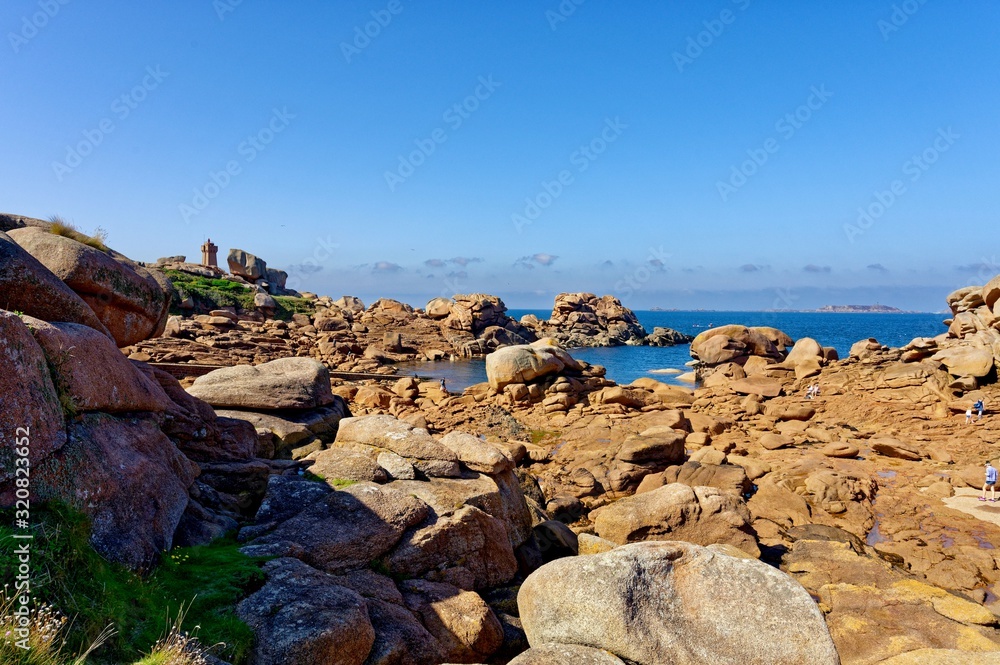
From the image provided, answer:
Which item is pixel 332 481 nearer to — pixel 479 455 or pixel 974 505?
pixel 479 455

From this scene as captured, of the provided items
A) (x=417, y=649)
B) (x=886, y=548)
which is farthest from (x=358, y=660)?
(x=886, y=548)

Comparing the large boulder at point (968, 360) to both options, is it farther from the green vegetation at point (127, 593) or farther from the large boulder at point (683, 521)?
the green vegetation at point (127, 593)

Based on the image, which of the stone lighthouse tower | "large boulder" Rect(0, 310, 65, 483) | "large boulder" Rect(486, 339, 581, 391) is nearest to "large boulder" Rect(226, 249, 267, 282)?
the stone lighthouse tower

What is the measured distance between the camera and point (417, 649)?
7.74m

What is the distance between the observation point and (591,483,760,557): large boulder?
13.7 metres

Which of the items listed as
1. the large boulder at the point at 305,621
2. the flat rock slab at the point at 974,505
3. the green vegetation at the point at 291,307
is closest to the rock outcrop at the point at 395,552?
the large boulder at the point at 305,621

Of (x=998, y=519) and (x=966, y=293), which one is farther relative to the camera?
(x=966, y=293)

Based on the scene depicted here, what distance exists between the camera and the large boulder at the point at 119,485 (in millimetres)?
6750

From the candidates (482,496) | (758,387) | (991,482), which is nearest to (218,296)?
(758,387)

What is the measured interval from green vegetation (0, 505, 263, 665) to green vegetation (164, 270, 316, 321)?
5871 cm

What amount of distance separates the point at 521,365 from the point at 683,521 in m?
17.3

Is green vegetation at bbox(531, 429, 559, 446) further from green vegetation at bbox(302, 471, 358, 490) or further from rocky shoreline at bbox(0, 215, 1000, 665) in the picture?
green vegetation at bbox(302, 471, 358, 490)

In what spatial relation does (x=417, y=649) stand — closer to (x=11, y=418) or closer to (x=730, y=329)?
(x=11, y=418)

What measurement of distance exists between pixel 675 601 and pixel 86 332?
28.4 feet
